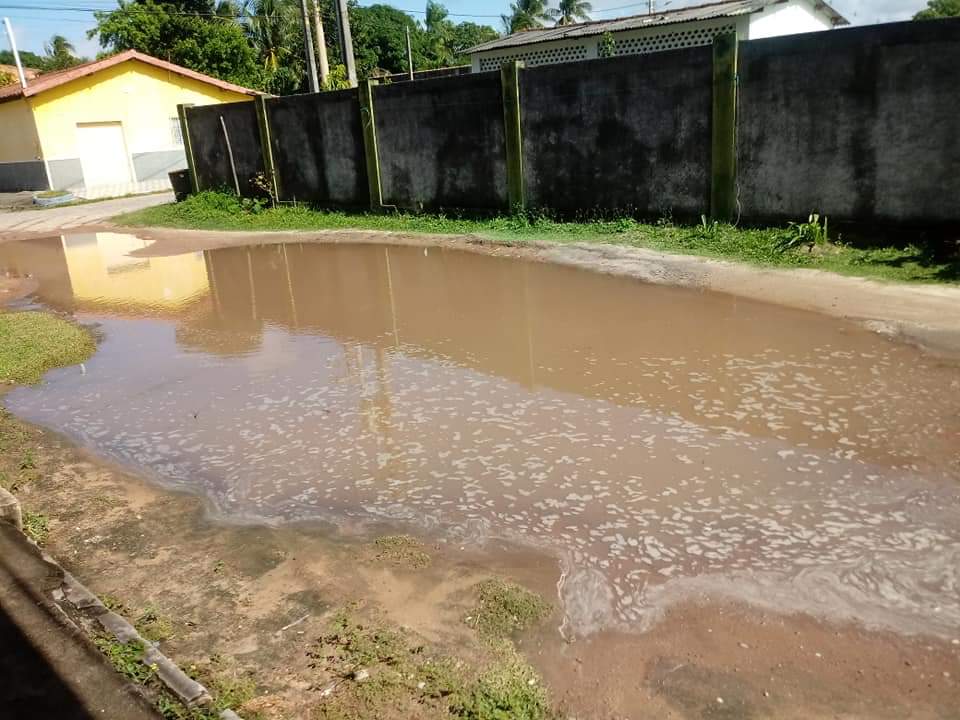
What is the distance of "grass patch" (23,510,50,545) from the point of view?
4.21 metres

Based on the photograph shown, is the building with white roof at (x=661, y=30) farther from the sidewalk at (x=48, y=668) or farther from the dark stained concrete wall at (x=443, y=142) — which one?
the sidewalk at (x=48, y=668)

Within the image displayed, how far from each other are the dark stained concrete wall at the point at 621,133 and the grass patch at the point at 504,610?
890 centimetres

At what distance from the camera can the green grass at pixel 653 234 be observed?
8.93m

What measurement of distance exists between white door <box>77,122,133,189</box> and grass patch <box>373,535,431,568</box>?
2579 cm

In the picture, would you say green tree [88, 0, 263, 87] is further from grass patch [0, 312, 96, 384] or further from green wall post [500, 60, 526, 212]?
grass patch [0, 312, 96, 384]

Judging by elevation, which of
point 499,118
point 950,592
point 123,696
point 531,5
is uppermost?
point 531,5

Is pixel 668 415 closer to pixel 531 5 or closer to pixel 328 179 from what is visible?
pixel 328 179

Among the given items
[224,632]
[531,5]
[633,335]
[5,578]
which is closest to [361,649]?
[224,632]

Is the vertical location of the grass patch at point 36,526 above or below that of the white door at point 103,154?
below

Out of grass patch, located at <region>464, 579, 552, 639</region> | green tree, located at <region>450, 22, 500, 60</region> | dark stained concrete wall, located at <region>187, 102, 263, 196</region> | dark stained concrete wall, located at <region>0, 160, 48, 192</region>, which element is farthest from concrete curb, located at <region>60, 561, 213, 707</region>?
green tree, located at <region>450, 22, 500, 60</region>

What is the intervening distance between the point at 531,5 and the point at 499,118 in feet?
138

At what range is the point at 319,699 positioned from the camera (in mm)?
2902

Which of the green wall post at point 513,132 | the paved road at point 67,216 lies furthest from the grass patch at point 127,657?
the paved road at point 67,216

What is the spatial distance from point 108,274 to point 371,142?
567 centimetres
